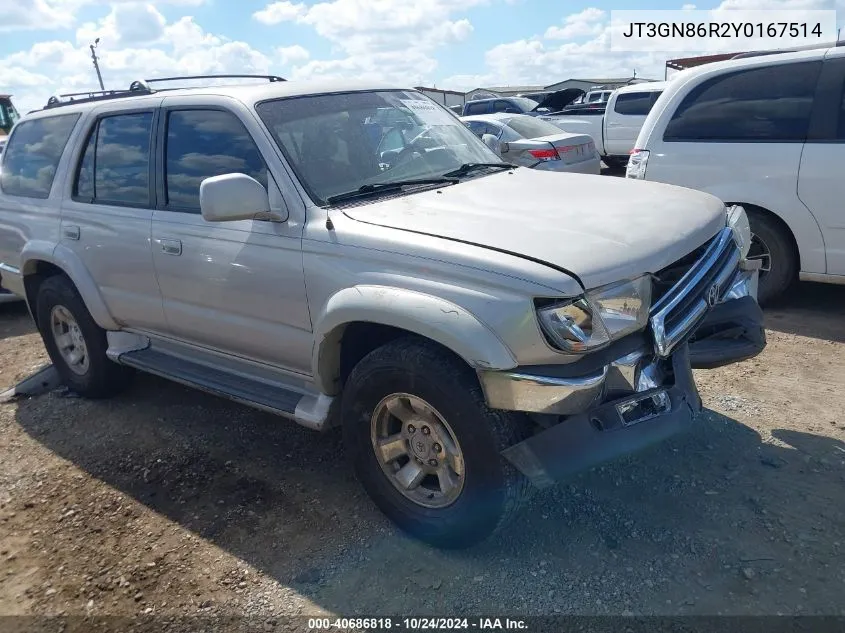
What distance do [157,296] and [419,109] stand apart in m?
1.83

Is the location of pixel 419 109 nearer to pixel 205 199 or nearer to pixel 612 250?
pixel 205 199

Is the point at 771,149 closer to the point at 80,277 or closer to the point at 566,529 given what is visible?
the point at 566,529

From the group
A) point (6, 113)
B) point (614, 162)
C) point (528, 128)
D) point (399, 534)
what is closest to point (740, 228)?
point (399, 534)

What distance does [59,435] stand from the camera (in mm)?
4562

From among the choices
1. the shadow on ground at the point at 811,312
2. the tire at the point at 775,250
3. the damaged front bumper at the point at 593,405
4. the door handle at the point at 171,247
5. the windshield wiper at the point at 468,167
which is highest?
the windshield wiper at the point at 468,167

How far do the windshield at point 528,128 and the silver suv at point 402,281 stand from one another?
22.0 feet

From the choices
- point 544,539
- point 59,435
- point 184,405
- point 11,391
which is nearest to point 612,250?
point 544,539

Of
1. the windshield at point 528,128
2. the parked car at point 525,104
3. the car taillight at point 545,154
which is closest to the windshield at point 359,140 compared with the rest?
the car taillight at point 545,154

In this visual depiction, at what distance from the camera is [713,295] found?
118 inches

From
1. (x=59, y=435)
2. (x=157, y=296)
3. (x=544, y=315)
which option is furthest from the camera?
(x=59, y=435)

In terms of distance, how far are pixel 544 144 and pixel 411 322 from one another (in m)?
5.96

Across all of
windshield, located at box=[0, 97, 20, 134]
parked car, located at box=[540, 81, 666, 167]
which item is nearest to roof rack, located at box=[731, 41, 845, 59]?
parked car, located at box=[540, 81, 666, 167]

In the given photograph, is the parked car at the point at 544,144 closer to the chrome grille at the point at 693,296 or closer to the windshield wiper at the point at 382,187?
the windshield wiper at the point at 382,187

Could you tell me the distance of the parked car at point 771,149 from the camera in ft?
16.5
